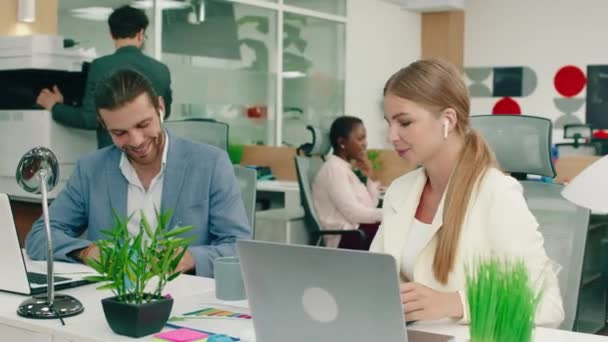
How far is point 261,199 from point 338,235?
1297 millimetres

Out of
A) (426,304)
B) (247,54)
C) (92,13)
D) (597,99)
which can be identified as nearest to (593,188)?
(426,304)

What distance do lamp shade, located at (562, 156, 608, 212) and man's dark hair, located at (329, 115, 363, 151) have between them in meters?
2.90

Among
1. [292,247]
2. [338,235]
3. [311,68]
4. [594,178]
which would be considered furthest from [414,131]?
[311,68]

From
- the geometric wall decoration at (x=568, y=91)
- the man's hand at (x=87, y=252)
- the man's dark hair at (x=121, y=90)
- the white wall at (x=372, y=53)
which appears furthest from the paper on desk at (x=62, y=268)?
the geometric wall decoration at (x=568, y=91)

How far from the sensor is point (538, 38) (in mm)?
8977

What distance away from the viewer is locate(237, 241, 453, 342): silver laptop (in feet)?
3.45

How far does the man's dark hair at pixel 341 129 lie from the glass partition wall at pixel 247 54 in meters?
2.11

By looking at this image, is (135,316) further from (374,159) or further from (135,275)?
(374,159)

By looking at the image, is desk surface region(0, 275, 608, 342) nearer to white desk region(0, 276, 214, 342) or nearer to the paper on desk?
white desk region(0, 276, 214, 342)

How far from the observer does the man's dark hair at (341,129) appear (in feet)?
13.5

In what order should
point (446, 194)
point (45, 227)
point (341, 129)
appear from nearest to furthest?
point (45, 227), point (446, 194), point (341, 129)

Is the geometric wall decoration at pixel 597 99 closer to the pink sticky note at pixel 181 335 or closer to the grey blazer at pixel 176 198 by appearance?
the grey blazer at pixel 176 198

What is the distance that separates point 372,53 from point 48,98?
17.6ft

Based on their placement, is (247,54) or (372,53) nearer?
(247,54)
